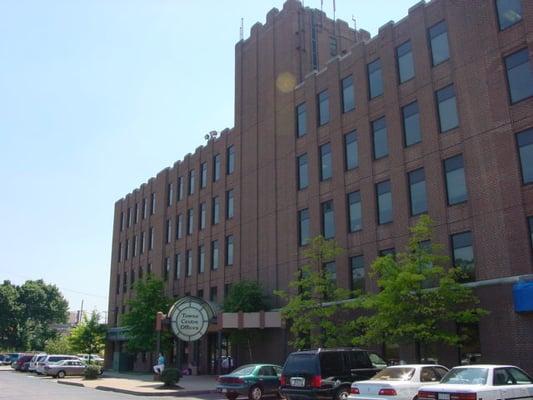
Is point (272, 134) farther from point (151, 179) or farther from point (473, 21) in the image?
point (151, 179)

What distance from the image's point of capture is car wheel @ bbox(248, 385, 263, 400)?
22906 mm

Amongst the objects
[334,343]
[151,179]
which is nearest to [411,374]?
[334,343]

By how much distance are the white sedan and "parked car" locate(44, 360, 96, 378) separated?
3551 centimetres

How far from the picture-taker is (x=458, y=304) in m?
24.2

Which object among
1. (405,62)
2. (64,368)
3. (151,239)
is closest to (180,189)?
(151,239)

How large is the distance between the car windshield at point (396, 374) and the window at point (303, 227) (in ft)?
64.7

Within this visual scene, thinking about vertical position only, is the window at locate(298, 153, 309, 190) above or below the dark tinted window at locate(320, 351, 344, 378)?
above

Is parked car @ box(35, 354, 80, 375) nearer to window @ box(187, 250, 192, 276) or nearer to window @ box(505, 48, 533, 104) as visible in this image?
window @ box(187, 250, 192, 276)

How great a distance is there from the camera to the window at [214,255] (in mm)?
46031

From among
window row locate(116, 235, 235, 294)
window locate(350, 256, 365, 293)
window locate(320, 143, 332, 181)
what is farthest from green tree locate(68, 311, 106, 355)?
window locate(350, 256, 365, 293)

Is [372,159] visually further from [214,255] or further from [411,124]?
[214,255]

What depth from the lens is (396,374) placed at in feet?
51.0

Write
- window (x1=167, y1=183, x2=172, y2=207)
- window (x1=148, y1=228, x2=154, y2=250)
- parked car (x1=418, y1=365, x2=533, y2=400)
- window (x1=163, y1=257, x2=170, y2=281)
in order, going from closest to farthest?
parked car (x1=418, y1=365, x2=533, y2=400) < window (x1=163, y1=257, x2=170, y2=281) < window (x1=167, y1=183, x2=172, y2=207) < window (x1=148, y1=228, x2=154, y2=250)

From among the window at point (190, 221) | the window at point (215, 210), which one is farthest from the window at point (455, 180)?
the window at point (190, 221)
